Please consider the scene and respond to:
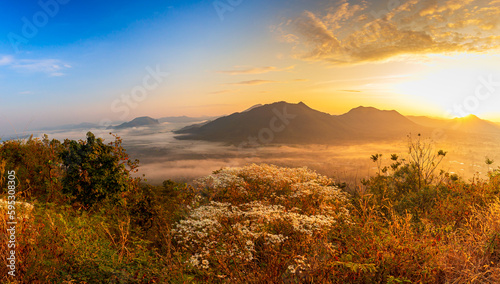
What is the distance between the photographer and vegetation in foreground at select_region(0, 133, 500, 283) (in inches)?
196

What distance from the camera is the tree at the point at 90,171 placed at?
29.3ft

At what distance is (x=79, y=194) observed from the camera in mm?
9008

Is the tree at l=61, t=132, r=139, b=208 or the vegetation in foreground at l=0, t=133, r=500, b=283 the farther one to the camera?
the tree at l=61, t=132, r=139, b=208

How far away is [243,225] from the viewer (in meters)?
6.43

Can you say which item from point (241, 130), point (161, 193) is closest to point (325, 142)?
point (241, 130)

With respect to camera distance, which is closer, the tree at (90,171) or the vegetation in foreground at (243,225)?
the vegetation in foreground at (243,225)

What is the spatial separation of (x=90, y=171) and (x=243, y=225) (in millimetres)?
5958

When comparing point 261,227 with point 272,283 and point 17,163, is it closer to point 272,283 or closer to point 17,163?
point 272,283

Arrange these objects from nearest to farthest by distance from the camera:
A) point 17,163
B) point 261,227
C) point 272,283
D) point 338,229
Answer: point 272,283 → point 261,227 → point 338,229 → point 17,163

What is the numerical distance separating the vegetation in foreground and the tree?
0.04m

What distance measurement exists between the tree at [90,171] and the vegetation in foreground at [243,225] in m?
0.04

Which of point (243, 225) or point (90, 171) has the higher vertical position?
point (90, 171)

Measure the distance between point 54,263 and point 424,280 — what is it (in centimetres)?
680

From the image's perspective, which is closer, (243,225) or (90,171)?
(243,225)
